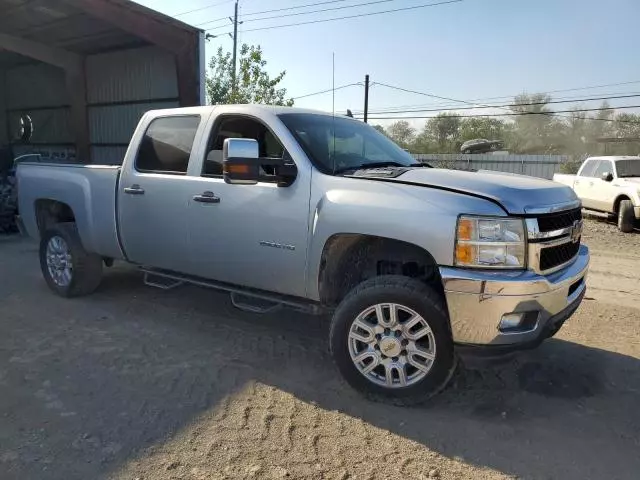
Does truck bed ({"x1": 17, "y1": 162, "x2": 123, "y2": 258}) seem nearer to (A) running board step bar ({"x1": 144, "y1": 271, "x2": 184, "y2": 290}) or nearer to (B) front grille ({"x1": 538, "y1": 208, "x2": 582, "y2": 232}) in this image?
(A) running board step bar ({"x1": 144, "y1": 271, "x2": 184, "y2": 290})

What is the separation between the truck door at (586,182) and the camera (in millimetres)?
13469

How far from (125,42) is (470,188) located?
13.7 meters

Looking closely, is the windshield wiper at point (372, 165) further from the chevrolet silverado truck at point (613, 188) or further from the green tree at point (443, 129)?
the green tree at point (443, 129)

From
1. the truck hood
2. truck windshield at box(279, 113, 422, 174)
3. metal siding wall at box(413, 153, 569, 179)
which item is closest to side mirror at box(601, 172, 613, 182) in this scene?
truck windshield at box(279, 113, 422, 174)

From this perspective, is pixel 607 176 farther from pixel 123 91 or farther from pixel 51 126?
pixel 51 126

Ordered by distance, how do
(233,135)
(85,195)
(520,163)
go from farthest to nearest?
(520,163)
(85,195)
(233,135)

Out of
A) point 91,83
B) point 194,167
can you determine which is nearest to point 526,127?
point 91,83

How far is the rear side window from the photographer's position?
15.8 ft

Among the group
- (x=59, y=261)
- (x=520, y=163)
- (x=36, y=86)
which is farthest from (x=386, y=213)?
(x=520, y=163)

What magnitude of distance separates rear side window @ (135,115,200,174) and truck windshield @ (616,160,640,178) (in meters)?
11.3

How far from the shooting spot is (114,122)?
16469 millimetres

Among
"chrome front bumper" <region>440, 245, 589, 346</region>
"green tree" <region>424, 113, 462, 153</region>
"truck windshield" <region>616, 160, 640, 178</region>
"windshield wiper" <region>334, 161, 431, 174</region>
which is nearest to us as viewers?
"chrome front bumper" <region>440, 245, 589, 346</region>

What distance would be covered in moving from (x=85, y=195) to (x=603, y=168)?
483 inches

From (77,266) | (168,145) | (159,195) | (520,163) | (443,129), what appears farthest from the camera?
(443,129)
